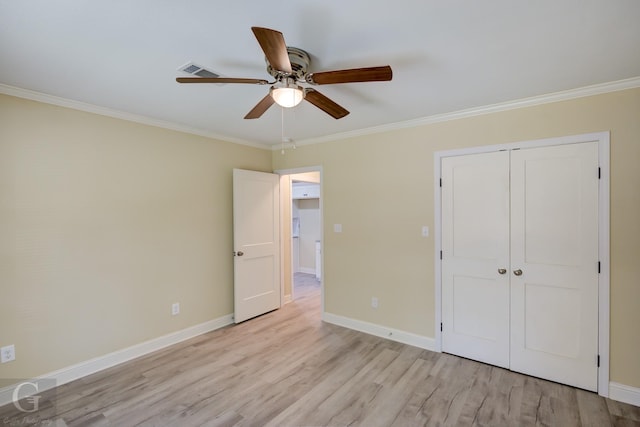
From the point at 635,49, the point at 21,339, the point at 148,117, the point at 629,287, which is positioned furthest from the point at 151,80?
the point at 629,287

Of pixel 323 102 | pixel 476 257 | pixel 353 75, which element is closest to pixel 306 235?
pixel 476 257

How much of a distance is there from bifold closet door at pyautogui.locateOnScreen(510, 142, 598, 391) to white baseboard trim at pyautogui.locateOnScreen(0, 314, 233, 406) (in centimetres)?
336

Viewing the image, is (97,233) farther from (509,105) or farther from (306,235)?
(306,235)

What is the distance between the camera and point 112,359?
291 centimetres

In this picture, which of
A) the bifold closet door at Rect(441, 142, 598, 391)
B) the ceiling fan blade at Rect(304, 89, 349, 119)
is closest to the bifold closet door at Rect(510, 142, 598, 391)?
the bifold closet door at Rect(441, 142, 598, 391)

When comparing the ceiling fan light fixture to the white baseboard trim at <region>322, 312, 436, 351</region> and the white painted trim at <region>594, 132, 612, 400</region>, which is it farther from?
the white baseboard trim at <region>322, 312, 436, 351</region>

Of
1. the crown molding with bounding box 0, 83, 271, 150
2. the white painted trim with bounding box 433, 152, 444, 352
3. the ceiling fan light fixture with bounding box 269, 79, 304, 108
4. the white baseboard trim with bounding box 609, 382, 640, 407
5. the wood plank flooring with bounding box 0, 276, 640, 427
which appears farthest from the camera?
the white painted trim with bounding box 433, 152, 444, 352

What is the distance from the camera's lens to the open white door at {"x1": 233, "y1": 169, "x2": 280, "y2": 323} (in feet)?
13.0

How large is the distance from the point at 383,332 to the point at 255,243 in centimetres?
202

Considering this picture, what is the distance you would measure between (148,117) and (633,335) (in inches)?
186

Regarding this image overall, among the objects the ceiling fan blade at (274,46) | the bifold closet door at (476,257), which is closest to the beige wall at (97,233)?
the ceiling fan blade at (274,46)

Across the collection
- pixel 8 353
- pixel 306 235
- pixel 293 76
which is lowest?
pixel 8 353

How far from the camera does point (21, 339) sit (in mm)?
2430

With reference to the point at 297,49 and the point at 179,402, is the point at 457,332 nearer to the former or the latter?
the point at 179,402
